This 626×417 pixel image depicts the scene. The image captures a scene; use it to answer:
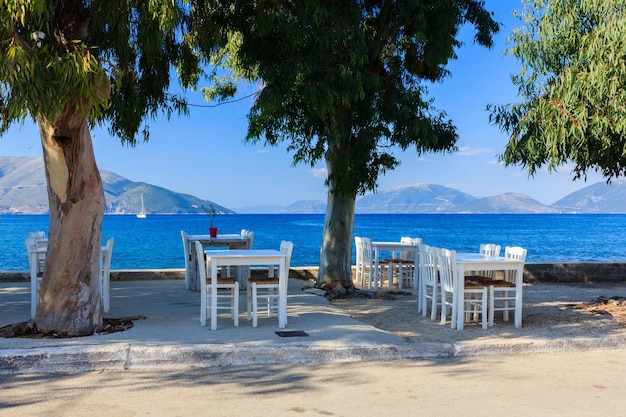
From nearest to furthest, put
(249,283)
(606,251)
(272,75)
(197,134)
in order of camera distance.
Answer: (249,283)
(272,75)
(606,251)
(197,134)

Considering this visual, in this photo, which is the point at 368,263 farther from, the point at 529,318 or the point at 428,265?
the point at 529,318

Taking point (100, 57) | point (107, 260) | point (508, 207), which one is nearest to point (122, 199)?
point (508, 207)

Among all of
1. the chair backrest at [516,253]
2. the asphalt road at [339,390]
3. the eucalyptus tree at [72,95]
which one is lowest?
the asphalt road at [339,390]

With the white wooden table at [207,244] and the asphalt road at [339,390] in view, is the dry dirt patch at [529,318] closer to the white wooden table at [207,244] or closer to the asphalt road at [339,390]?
the asphalt road at [339,390]

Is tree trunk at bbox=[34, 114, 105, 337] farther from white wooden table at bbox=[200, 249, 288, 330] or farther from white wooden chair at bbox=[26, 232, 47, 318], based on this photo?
white wooden table at bbox=[200, 249, 288, 330]

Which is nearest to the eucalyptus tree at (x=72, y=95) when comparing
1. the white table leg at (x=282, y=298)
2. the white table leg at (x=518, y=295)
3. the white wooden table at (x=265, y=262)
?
the white wooden table at (x=265, y=262)

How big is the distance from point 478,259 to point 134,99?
4.56m

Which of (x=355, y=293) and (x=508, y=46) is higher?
(x=508, y=46)

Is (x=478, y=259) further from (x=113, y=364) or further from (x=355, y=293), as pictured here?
(x=113, y=364)

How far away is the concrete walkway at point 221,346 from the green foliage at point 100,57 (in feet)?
6.76

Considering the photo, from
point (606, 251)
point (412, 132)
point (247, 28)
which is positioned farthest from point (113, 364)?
point (606, 251)

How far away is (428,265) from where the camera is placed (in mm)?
8992

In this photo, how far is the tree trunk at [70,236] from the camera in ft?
23.0

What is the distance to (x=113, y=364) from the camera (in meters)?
5.95
